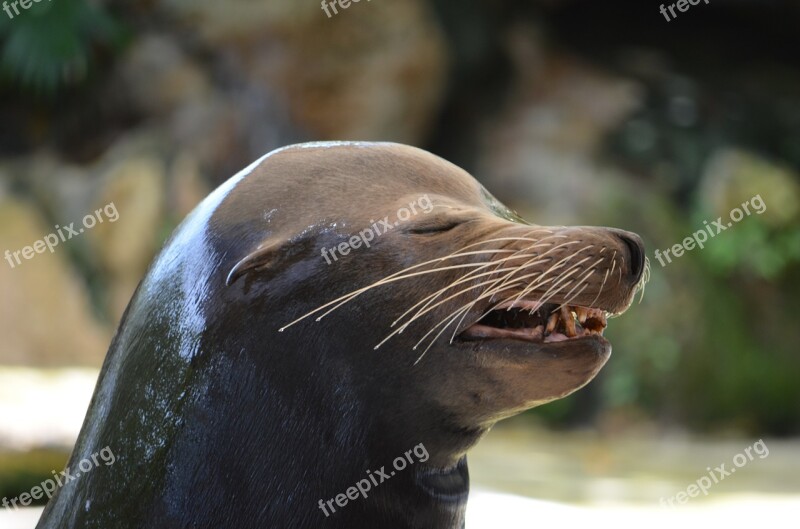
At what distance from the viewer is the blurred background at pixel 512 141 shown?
34.5ft

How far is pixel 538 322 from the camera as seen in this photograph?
2242 millimetres

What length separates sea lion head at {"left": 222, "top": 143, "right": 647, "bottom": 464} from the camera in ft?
6.89

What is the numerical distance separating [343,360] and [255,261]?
0.27 metres

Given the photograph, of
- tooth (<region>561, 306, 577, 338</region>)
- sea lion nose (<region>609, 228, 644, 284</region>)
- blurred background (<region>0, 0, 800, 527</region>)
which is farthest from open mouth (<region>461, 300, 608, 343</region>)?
blurred background (<region>0, 0, 800, 527</region>)

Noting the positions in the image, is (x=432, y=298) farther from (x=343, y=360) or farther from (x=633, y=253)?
(x=633, y=253)

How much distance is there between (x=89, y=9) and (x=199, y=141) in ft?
6.17

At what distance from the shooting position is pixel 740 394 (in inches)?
413

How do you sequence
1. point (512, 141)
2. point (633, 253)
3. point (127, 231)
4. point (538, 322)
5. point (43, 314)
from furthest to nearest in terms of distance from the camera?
point (512, 141) < point (127, 231) < point (43, 314) < point (538, 322) < point (633, 253)

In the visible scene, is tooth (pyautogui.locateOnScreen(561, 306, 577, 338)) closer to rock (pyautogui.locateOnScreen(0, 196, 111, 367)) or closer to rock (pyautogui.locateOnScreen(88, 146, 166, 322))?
rock (pyautogui.locateOnScreen(0, 196, 111, 367))

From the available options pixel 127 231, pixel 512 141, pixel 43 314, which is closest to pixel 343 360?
pixel 43 314

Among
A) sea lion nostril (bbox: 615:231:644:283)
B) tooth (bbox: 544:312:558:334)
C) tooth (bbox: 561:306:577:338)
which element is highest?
sea lion nostril (bbox: 615:231:644:283)

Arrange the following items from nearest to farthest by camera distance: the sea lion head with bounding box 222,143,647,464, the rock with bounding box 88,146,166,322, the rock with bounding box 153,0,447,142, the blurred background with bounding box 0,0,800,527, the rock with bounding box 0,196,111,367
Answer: the sea lion head with bounding box 222,143,647,464, the rock with bounding box 0,196,111,367, the blurred background with bounding box 0,0,800,527, the rock with bounding box 88,146,166,322, the rock with bounding box 153,0,447,142

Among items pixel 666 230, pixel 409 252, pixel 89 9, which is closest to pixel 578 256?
pixel 409 252

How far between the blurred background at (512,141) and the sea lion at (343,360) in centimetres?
706
